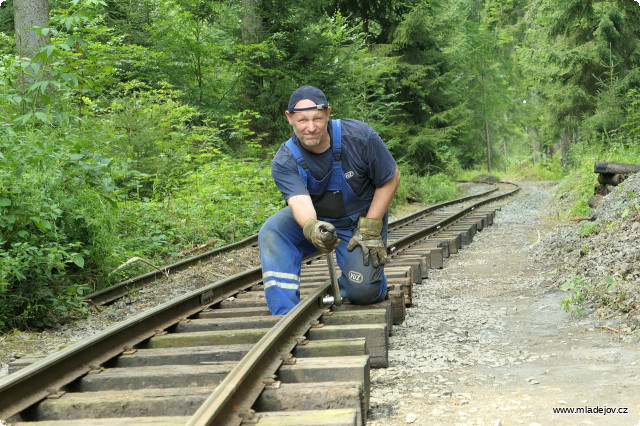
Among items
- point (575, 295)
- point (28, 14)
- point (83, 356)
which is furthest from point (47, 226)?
point (28, 14)

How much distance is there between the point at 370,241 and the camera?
180 inches

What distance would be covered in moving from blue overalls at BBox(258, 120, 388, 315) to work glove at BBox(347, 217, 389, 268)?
0.18 feet

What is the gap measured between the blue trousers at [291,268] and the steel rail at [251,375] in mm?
260

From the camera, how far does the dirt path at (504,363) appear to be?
3.12 m

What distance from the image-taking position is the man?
14.3 ft

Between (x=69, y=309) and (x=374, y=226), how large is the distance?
3.17 m

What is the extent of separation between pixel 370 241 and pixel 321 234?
557 mm

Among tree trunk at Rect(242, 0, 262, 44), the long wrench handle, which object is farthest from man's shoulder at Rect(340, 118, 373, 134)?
tree trunk at Rect(242, 0, 262, 44)

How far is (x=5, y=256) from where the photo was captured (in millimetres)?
5527

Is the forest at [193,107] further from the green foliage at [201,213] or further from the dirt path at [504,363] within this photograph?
the dirt path at [504,363]

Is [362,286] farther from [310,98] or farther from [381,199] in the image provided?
[310,98]

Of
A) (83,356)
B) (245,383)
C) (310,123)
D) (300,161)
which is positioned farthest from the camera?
Result: (300,161)

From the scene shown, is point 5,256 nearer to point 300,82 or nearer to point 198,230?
point 198,230

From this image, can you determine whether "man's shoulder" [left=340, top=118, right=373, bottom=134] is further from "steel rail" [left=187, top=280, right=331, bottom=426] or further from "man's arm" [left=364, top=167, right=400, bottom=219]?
"steel rail" [left=187, top=280, right=331, bottom=426]
